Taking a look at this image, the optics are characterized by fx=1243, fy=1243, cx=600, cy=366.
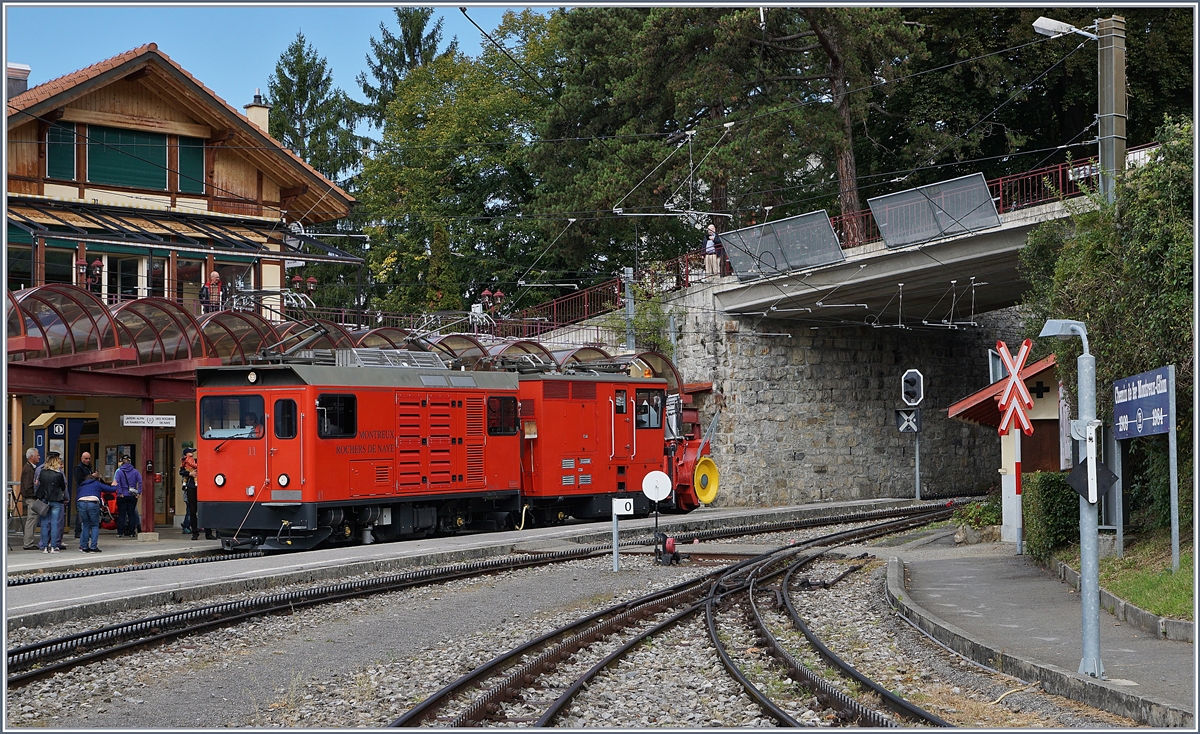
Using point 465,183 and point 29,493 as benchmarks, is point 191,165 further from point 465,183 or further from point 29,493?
point 465,183

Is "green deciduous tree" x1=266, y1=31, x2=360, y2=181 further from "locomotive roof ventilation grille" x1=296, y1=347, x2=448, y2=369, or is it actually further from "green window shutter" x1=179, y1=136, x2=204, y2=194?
"locomotive roof ventilation grille" x1=296, y1=347, x2=448, y2=369

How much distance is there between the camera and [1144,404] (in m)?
12.0

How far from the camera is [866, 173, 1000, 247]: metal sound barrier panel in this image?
28172mm

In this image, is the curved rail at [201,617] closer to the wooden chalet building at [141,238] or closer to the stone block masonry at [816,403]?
the wooden chalet building at [141,238]

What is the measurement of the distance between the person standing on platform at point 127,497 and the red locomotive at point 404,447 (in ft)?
7.91

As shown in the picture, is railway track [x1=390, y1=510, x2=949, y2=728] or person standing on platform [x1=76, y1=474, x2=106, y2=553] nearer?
railway track [x1=390, y1=510, x2=949, y2=728]

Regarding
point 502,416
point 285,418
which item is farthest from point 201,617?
point 502,416

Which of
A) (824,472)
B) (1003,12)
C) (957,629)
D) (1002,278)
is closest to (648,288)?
(824,472)

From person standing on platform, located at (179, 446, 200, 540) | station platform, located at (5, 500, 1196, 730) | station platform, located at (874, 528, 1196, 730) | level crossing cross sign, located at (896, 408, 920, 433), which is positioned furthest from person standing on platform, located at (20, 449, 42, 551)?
level crossing cross sign, located at (896, 408, 920, 433)

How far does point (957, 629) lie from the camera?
1175 cm

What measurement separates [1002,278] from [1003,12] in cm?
991

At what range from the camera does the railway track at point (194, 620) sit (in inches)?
431

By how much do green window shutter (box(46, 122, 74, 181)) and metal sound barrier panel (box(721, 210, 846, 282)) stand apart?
1620 centimetres

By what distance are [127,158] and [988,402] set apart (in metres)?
21.3
